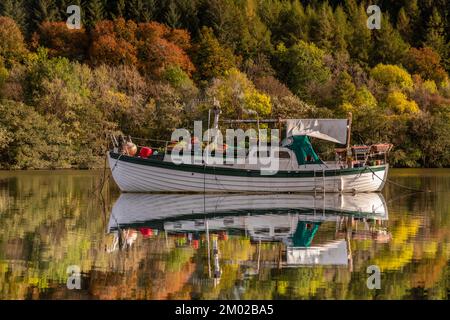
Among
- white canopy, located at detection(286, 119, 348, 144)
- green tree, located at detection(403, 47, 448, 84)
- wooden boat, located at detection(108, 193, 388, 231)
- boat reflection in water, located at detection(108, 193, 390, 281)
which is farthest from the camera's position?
green tree, located at detection(403, 47, 448, 84)

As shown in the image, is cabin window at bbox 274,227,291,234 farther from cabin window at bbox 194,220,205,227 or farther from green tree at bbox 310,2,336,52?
green tree at bbox 310,2,336,52

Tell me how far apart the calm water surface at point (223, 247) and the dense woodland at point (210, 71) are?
105 feet

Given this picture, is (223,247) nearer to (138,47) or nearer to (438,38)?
(138,47)

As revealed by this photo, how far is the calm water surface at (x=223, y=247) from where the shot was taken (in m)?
17.0

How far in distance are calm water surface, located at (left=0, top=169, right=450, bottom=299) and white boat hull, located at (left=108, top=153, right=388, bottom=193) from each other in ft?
8.06

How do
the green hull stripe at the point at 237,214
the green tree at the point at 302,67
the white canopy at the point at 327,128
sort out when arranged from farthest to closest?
the green tree at the point at 302,67 → the white canopy at the point at 327,128 → the green hull stripe at the point at 237,214

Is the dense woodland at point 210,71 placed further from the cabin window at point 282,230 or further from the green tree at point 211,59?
the cabin window at point 282,230

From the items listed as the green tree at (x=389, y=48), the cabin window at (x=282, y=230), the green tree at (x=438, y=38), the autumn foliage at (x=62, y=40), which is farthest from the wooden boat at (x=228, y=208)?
the green tree at (x=438, y=38)

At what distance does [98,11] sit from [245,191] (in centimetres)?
6980

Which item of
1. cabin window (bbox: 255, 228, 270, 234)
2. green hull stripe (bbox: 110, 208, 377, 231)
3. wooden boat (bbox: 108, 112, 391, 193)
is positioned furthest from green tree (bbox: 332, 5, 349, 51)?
cabin window (bbox: 255, 228, 270, 234)

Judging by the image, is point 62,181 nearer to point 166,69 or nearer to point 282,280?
point 282,280

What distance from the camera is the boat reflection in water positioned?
21809 millimetres

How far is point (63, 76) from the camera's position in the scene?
74562 millimetres

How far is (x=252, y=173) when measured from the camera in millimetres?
40188
